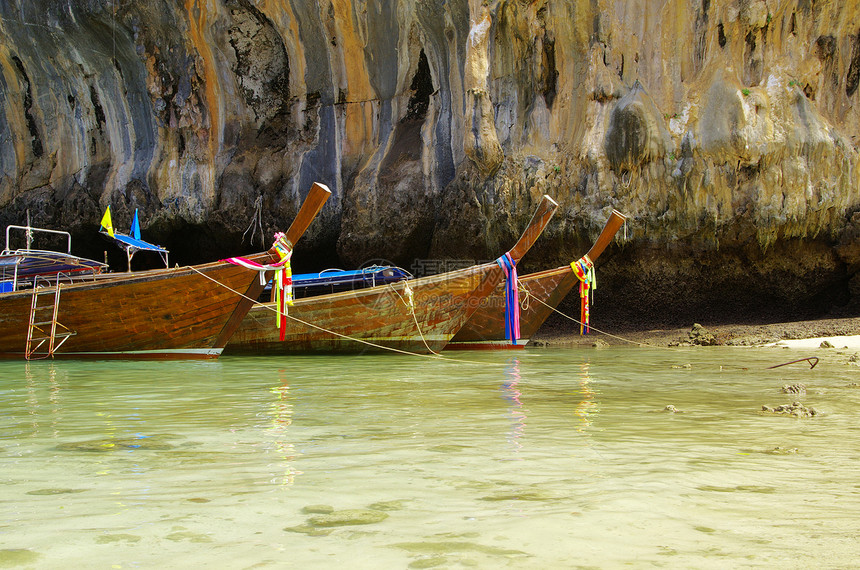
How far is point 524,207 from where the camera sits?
1152 cm

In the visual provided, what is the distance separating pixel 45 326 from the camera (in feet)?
26.7

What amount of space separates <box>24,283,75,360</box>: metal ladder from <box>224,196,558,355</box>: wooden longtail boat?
6.42 feet

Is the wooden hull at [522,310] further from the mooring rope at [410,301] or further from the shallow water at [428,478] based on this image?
the shallow water at [428,478]

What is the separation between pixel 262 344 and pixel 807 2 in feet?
33.1

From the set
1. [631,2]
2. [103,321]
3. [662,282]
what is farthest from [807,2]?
[103,321]

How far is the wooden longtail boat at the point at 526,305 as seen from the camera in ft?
31.6

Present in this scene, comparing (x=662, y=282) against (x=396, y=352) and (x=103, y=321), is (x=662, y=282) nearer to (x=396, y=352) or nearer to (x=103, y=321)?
(x=396, y=352)

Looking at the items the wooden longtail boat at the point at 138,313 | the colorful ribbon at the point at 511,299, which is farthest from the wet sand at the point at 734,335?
the wooden longtail boat at the point at 138,313

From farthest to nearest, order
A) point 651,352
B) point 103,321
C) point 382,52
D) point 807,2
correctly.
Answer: point 382,52
point 807,2
point 651,352
point 103,321

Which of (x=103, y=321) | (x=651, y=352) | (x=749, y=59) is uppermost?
(x=749, y=59)

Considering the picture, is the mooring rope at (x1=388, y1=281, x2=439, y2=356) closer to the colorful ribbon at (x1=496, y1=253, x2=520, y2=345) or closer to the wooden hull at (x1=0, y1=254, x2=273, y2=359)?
the colorful ribbon at (x1=496, y1=253, x2=520, y2=345)

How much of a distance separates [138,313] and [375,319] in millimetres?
2763

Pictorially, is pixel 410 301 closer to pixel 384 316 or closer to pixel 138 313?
pixel 384 316

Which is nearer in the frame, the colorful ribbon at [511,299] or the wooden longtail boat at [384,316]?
the wooden longtail boat at [384,316]
